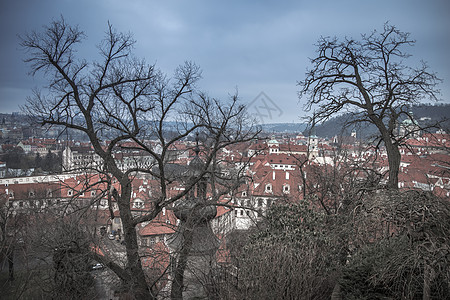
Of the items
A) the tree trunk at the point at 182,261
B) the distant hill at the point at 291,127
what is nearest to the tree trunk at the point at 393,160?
the distant hill at the point at 291,127

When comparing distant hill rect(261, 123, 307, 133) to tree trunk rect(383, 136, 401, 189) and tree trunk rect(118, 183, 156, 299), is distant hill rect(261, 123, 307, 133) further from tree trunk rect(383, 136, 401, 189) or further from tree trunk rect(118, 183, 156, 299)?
tree trunk rect(118, 183, 156, 299)

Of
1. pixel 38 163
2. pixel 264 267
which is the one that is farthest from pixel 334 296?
pixel 38 163

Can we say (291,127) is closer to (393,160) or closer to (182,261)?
(393,160)

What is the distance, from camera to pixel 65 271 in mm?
7062

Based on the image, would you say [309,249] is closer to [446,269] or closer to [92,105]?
[446,269]

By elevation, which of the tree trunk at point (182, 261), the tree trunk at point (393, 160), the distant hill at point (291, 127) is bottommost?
the tree trunk at point (182, 261)

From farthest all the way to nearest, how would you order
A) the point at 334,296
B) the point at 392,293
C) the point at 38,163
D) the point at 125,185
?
the point at 38,163 → the point at 125,185 → the point at 334,296 → the point at 392,293

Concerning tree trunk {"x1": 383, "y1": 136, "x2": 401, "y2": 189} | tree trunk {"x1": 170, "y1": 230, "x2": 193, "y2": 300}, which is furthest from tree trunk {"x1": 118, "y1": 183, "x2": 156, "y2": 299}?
tree trunk {"x1": 383, "y1": 136, "x2": 401, "y2": 189}

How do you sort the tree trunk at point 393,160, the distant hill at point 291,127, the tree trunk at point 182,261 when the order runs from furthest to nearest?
the distant hill at point 291,127
the tree trunk at point 393,160
the tree trunk at point 182,261

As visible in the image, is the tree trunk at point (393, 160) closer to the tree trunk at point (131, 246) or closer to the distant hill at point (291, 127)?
the distant hill at point (291, 127)

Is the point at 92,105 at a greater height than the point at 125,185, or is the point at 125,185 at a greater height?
the point at 92,105

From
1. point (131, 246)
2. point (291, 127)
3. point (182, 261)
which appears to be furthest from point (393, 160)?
point (291, 127)

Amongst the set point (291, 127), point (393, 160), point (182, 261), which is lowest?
point (182, 261)

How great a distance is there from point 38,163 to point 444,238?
7133 centimetres
